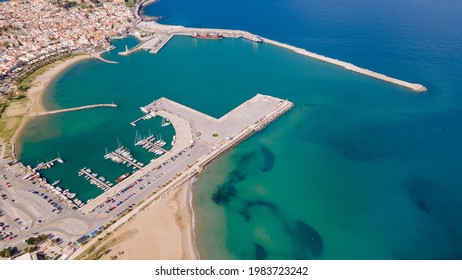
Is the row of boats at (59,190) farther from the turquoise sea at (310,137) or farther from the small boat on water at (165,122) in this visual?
the small boat on water at (165,122)

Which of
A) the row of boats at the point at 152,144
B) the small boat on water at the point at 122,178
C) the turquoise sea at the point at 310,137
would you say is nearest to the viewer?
the turquoise sea at the point at 310,137

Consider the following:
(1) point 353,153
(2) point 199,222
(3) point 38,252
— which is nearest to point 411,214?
(1) point 353,153

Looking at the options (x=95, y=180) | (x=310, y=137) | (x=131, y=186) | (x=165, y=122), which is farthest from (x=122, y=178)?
(x=310, y=137)

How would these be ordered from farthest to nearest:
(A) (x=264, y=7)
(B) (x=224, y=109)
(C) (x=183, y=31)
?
(A) (x=264, y=7)
(C) (x=183, y=31)
(B) (x=224, y=109)

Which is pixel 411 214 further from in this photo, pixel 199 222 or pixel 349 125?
pixel 199 222

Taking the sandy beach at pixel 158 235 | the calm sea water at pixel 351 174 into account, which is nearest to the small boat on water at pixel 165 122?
the calm sea water at pixel 351 174

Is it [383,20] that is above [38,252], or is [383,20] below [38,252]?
above

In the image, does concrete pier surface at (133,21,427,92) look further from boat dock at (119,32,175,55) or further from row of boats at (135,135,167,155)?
row of boats at (135,135,167,155)
